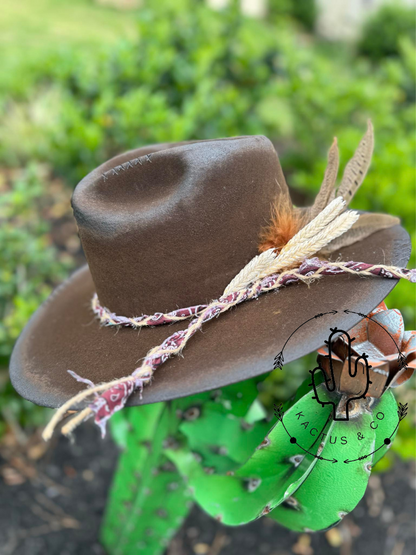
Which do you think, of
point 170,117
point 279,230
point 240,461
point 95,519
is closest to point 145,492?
point 240,461

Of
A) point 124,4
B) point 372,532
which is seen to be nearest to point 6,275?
point 372,532

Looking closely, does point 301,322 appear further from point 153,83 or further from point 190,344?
point 153,83

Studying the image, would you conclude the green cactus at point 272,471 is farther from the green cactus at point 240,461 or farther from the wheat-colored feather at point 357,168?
the wheat-colored feather at point 357,168

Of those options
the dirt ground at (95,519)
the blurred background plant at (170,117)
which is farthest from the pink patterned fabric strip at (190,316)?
the dirt ground at (95,519)

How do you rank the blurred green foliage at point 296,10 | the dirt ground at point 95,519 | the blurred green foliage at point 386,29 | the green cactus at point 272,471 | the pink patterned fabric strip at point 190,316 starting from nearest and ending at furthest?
the pink patterned fabric strip at point 190,316 < the green cactus at point 272,471 < the dirt ground at point 95,519 < the blurred green foliage at point 386,29 < the blurred green foliage at point 296,10

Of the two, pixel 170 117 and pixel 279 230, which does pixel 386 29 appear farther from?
pixel 279 230
